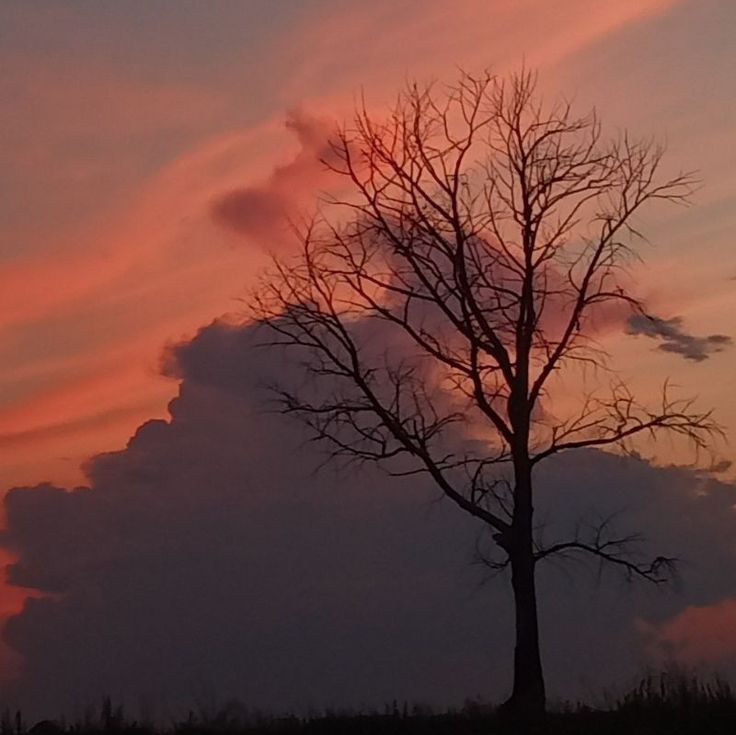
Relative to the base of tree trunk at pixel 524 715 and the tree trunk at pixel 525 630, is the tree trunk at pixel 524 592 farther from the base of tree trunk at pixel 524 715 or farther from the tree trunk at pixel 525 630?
the base of tree trunk at pixel 524 715

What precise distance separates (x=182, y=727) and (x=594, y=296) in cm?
1206

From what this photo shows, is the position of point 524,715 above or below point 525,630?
below

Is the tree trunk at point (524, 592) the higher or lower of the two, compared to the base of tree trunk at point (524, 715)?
higher

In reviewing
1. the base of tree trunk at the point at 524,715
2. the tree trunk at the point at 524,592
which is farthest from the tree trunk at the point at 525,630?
the base of tree trunk at the point at 524,715

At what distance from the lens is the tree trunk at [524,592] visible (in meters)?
25.8

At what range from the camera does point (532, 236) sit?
2772 cm

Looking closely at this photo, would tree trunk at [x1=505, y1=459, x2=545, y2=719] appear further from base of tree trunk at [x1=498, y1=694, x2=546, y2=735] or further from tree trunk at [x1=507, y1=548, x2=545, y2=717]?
base of tree trunk at [x1=498, y1=694, x2=546, y2=735]

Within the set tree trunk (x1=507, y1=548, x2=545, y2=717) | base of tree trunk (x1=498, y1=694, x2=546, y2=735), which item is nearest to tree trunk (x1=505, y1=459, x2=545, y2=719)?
tree trunk (x1=507, y1=548, x2=545, y2=717)

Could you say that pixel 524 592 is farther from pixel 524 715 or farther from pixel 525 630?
pixel 524 715

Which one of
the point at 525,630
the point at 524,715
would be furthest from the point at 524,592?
the point at 524,715

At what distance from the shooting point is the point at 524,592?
2622 centimetres

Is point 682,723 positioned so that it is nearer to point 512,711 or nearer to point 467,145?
point 512,711

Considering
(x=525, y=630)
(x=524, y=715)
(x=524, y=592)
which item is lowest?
(x=524, y=715)

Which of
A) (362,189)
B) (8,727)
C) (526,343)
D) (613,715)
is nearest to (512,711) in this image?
(613,715)
